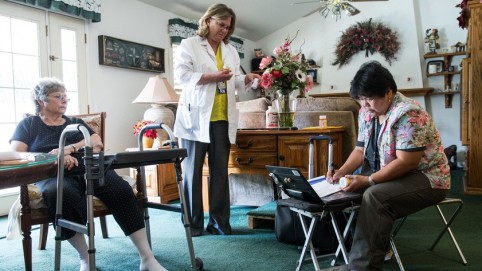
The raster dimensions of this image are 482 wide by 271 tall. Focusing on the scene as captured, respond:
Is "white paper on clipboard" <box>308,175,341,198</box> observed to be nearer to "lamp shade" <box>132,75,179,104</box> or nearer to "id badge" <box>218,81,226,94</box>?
"id badge" <box>218,81,226,94</box>

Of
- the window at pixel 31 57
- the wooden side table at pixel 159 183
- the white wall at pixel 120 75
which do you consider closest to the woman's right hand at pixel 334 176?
the wooden side table at pixel 159 183

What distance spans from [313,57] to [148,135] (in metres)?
4.46

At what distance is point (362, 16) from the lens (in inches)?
272

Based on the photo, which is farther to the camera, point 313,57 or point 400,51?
point 313,57

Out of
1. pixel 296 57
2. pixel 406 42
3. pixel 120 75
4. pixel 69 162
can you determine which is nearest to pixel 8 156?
pixel 69 162

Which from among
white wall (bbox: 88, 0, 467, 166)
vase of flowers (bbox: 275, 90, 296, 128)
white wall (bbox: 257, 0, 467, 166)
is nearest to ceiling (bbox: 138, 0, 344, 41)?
white wall (bbox: 88, 0, 467, 166)

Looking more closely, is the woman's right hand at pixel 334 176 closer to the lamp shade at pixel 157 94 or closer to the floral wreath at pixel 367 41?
the lamp shade at pixel 157 94

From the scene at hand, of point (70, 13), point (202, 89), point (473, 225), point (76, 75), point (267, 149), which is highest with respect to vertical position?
point (70, 13)

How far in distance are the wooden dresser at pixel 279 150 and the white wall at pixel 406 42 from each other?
14.2 ft

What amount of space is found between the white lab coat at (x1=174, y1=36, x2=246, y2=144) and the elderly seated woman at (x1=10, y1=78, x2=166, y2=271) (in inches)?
23.3

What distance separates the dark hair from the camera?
1790mm

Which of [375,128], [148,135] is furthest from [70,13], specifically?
[375,128]

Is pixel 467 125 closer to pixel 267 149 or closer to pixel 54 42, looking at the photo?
pixel 267 149

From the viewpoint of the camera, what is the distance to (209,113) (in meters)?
2.59
